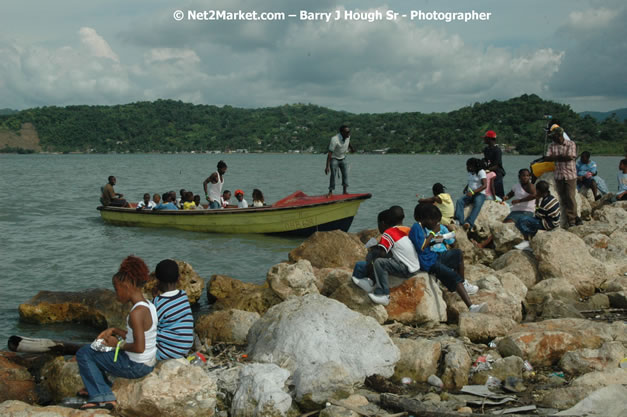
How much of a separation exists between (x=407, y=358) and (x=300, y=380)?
119 centimetres

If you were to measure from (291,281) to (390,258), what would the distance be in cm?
177

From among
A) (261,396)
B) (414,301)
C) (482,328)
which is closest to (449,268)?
(414,301)

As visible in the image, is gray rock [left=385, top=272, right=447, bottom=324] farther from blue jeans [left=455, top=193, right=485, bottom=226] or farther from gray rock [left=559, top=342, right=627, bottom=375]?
blue jeans [left=455, top=193, right=485, bottom=226]

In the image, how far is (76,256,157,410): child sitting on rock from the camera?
15.6ft

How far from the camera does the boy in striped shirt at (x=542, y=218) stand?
989cm

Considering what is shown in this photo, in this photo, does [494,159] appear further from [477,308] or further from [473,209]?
[477,308]

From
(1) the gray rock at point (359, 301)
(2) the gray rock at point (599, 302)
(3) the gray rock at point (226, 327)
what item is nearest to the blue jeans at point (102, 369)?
(3) the gray rock at point (226, 327)

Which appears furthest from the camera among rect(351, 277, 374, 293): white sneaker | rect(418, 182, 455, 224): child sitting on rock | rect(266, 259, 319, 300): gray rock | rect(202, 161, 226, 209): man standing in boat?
rect(202, 161, 226, 209): man standing in boat

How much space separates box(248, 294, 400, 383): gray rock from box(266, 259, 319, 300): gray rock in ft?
6.43

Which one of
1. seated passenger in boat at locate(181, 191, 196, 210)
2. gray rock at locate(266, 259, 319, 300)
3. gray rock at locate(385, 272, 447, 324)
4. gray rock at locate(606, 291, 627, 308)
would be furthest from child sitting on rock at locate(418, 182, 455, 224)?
seated passenger in boat at locate(181, 191, 196, 210)

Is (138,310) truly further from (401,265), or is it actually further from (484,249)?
(484,249)

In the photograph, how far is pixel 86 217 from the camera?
24.4 metres

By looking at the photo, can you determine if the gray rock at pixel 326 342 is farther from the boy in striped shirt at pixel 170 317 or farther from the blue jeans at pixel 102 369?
the blue jeans at pixel 102 369

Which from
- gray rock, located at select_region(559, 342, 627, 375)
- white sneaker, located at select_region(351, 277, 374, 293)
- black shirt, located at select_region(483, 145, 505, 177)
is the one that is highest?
black shirt, located at select_region(483, 145, 505, 177)
